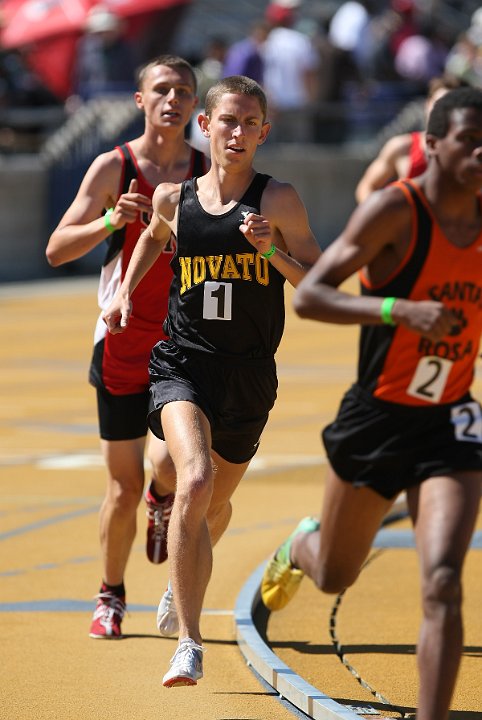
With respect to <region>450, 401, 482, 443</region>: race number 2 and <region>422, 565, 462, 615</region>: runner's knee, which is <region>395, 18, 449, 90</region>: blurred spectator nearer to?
<region>450, 401, 482, 443</region>: race number 2

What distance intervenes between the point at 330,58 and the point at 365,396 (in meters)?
22.2

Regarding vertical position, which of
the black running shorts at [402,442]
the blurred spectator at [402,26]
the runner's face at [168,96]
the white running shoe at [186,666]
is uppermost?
the runner's face at [168,96]

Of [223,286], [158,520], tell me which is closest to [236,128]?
[223,286]

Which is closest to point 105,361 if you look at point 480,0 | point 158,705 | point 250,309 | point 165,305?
point 165,305

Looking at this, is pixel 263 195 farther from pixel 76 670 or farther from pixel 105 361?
pixel 76 670

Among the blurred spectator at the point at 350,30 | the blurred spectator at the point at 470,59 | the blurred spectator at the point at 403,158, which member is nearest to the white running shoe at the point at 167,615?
the blurred spectator at the point at 403,158

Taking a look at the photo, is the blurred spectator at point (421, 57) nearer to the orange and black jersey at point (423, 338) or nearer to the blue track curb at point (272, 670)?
the blue track curb at point (272, 670)

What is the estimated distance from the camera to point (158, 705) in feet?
20.2

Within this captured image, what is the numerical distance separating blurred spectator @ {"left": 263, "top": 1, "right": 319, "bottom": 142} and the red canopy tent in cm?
208

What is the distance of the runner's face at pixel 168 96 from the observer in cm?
734

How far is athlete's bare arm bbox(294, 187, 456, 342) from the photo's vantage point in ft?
16.6

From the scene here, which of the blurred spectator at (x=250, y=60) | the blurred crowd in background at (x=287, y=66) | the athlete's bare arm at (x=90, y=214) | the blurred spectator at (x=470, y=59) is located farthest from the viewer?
the blurred spectator at (x=470, y=59)

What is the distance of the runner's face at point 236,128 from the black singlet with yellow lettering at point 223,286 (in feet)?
0.54

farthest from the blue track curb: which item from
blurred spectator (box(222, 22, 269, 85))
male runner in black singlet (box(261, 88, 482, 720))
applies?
blurred spectator (box(222, 22, 269, 85))
